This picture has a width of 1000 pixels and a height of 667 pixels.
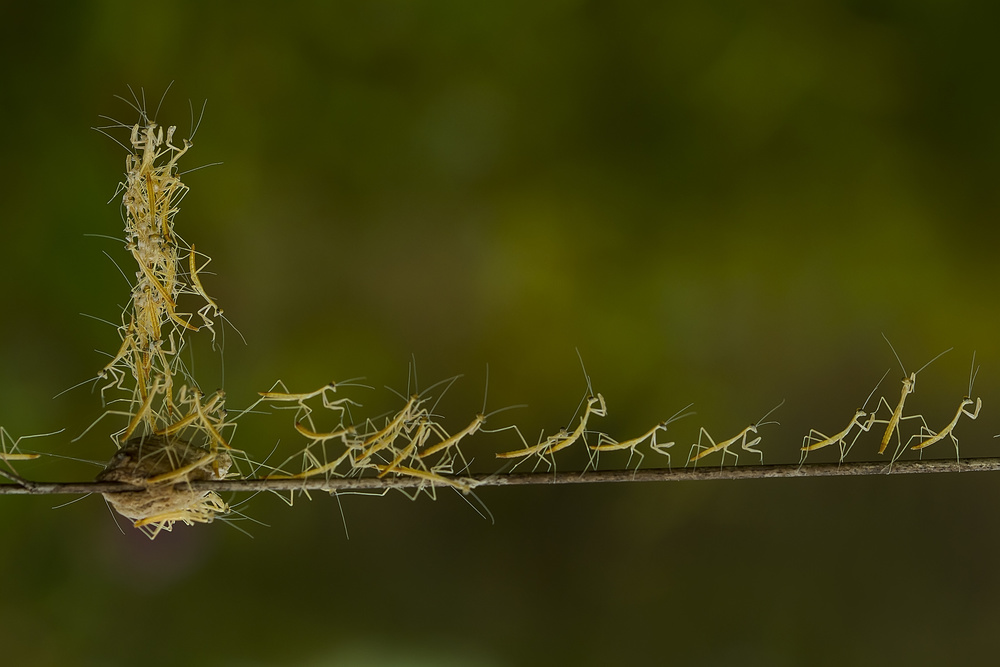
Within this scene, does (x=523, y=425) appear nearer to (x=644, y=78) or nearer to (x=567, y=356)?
(x=567, y=356)

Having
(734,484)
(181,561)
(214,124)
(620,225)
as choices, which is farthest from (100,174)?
(734,484)

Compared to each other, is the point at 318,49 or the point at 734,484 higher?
the point at 318,49

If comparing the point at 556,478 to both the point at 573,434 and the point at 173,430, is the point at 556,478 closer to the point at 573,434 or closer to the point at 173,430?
the point at 573,434

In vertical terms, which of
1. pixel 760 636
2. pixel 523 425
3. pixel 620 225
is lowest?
pixel 760 636

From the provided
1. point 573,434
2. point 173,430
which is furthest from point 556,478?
point 173,430

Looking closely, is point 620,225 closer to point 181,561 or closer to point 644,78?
point 644,78

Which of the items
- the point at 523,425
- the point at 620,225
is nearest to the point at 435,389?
the point at 523,425
